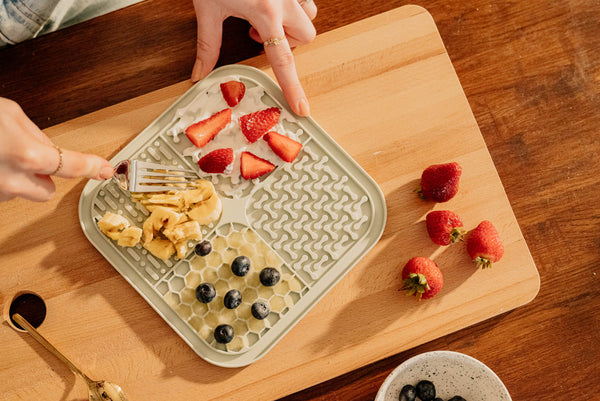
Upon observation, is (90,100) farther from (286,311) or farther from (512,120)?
(512,120)

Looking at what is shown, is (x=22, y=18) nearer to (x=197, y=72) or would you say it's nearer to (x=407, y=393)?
(x=197, y=72)

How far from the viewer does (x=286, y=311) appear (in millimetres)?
1230

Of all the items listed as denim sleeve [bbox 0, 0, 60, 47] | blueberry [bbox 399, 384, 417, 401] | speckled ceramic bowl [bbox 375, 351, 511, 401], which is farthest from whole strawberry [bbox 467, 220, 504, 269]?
denim sleeve [bbox 0, 0, 60, 47]

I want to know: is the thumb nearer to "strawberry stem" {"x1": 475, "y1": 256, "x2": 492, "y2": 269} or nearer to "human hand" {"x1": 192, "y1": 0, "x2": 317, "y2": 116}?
"human hand" {"x1": 192, "y1": 0, "x2": 317, "y2": 116}

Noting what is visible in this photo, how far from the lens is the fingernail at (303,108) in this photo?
4.08 feet

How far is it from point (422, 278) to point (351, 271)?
18 centimetres

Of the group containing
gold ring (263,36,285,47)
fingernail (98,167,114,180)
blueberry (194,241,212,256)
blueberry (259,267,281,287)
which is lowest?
blueberry (259,267,281,287)

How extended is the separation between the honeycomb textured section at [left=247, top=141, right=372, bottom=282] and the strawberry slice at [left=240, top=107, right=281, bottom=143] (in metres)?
0.10

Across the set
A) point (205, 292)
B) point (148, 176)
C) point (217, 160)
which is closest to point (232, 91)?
point (217, 160)

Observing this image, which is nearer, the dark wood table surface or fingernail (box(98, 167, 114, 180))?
fingernail (box(98, 167, 114, 180))

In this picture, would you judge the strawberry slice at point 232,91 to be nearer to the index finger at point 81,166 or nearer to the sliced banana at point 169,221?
the sliced banana at point 169,221

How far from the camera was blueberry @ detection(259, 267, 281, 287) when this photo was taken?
3.94ft

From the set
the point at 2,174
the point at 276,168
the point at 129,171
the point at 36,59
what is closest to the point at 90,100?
the point at 36,59

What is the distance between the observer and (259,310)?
46.7 inches
